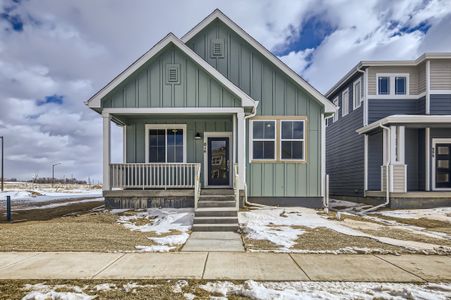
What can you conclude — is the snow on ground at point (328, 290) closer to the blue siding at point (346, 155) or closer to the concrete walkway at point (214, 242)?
the concrete walkway at point (214, 242)

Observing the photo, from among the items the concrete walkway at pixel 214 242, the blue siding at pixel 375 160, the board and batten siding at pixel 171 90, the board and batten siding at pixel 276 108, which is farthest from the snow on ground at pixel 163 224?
the blue siding at pixel 375 160

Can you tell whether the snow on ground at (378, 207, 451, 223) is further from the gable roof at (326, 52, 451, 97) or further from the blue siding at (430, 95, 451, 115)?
the gable roof at (326, 52, 451, 97)

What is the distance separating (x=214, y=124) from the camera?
12.0 m

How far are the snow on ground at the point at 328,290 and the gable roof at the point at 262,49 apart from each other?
8.03m

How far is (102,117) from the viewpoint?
10.3m

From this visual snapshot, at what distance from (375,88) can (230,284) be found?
1358cm

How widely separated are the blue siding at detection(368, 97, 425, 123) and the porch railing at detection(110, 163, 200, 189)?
9.39 meters

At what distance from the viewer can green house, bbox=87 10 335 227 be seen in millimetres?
10242

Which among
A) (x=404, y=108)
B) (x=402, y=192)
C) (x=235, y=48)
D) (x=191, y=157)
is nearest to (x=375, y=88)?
(x=404, y=108)

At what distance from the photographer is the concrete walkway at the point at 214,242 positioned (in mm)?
5949

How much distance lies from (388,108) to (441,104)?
7.20 feet

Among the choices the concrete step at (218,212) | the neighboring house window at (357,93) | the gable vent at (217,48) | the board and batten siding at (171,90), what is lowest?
the concrete step at (218,212)

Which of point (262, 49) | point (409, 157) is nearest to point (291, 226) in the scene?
point (262, 49)

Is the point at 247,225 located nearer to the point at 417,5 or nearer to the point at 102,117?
the point at 102,117
